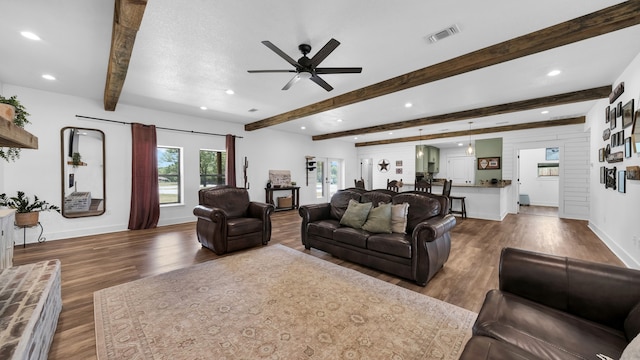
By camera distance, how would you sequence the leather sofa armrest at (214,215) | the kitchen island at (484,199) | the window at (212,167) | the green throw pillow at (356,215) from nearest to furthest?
the green throw pillow at (356,215)
the leather sofa armrest at (214,215)
the kitchen island at (484,199)
the window at (212,167)

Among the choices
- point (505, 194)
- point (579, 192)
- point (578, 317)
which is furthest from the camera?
point (505, 194)

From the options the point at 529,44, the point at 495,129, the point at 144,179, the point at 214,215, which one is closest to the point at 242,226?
the point at 214,215

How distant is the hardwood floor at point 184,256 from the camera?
2168mm

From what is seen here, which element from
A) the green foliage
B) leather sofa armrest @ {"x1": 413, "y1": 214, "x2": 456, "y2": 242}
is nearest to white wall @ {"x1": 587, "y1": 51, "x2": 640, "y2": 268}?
leather sofa armrest @ {"x1": 413, "y1": 214, "x2": 456, "y2": 242}

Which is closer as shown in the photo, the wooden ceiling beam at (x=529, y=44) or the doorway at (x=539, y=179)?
the wooden ceiling beam at (x=529, y=44)

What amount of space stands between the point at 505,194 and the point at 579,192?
1.61 meters

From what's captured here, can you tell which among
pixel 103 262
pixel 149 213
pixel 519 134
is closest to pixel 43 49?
pixel 103 262

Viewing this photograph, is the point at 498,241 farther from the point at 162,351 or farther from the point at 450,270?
the point at 162,351

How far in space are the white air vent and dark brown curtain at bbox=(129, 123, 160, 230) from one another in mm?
5560

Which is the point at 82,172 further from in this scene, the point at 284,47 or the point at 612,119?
the point at 612,119

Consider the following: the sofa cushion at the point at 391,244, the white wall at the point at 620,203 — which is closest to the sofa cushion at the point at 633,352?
the sofa cushion at the point at 391,244

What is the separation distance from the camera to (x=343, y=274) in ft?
9.47

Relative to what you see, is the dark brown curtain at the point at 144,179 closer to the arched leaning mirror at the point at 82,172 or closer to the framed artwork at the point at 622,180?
the arched leaning mirror at the point at 82,172

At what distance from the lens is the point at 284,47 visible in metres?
2.76
